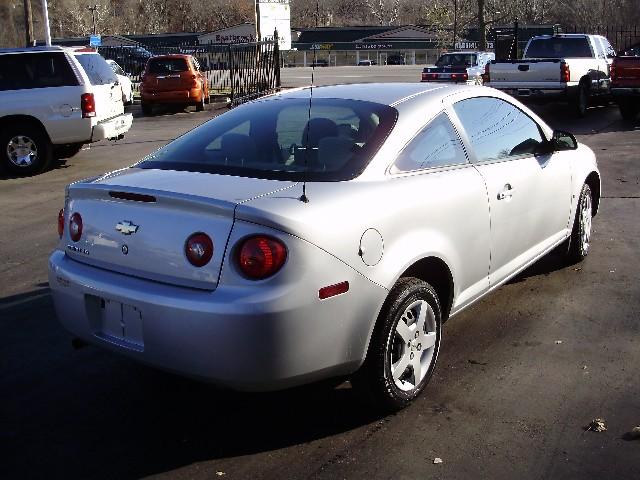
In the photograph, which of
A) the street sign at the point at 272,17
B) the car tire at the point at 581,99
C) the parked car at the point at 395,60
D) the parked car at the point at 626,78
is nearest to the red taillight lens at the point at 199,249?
the parked car at the point at 626,78

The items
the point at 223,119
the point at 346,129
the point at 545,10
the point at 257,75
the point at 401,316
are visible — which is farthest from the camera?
the point at 545,10

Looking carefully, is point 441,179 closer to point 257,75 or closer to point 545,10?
point 257,75

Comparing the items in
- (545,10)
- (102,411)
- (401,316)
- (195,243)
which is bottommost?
(102,411)

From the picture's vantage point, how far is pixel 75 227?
400cm

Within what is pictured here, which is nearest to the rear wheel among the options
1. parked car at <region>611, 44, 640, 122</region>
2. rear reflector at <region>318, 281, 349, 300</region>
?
parked car at <region>611, 44, 640, 122</region>

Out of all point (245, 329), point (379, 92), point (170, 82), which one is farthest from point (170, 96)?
point (245, 329)

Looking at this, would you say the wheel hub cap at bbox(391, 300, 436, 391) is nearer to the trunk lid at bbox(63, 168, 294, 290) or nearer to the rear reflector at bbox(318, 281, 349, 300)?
the rear reflector at bbox(318, 281, 349, 300)

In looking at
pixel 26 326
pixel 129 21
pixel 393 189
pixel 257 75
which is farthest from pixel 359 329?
pixel 129 21

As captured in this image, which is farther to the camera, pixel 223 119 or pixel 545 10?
pixel 545 10

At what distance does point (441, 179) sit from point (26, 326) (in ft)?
9.84

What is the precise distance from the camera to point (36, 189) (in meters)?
10.9

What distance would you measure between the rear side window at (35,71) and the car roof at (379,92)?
26.2ft

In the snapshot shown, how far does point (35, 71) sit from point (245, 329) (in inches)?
401

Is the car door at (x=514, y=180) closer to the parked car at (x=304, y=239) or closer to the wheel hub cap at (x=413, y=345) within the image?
the parked car at (x=304, y=239)
